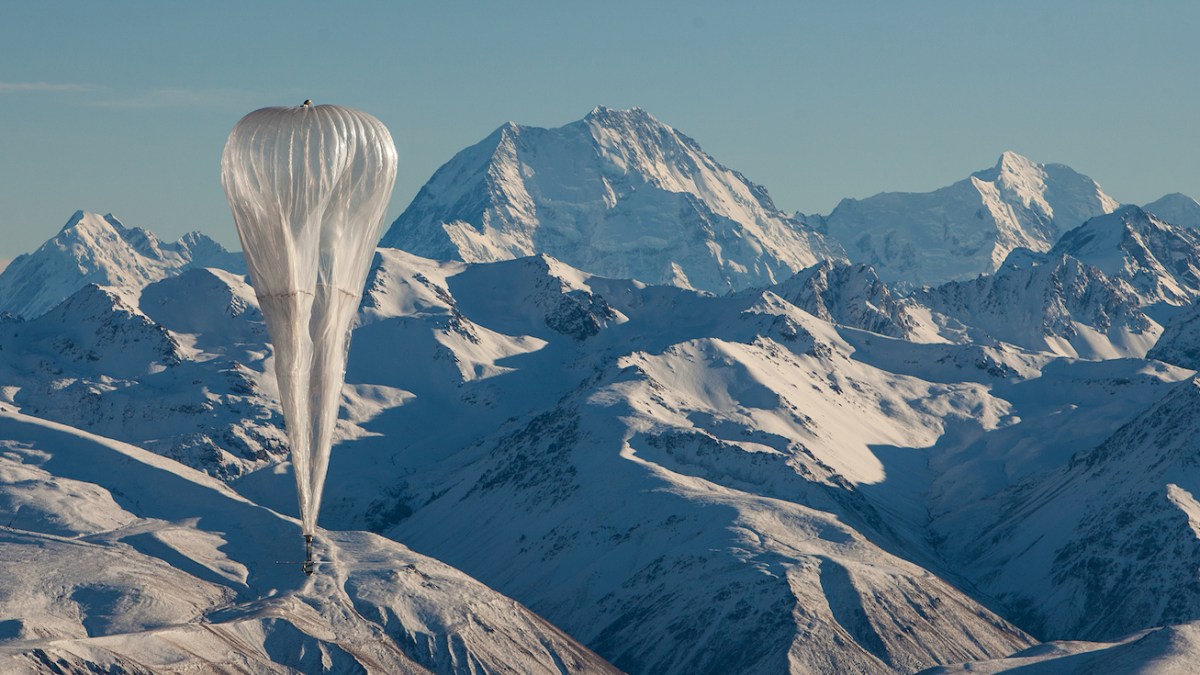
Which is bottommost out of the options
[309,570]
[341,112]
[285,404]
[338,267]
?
[309,570]

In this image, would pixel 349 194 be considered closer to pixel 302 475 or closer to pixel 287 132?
pixel 287 132

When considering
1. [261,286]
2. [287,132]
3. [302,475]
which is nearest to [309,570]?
[302,475]

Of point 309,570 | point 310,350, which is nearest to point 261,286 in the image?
point 310,350

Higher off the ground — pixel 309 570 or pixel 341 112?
pixel 341 112

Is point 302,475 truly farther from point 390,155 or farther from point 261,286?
point 390,155

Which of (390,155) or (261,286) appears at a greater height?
(390,155)
